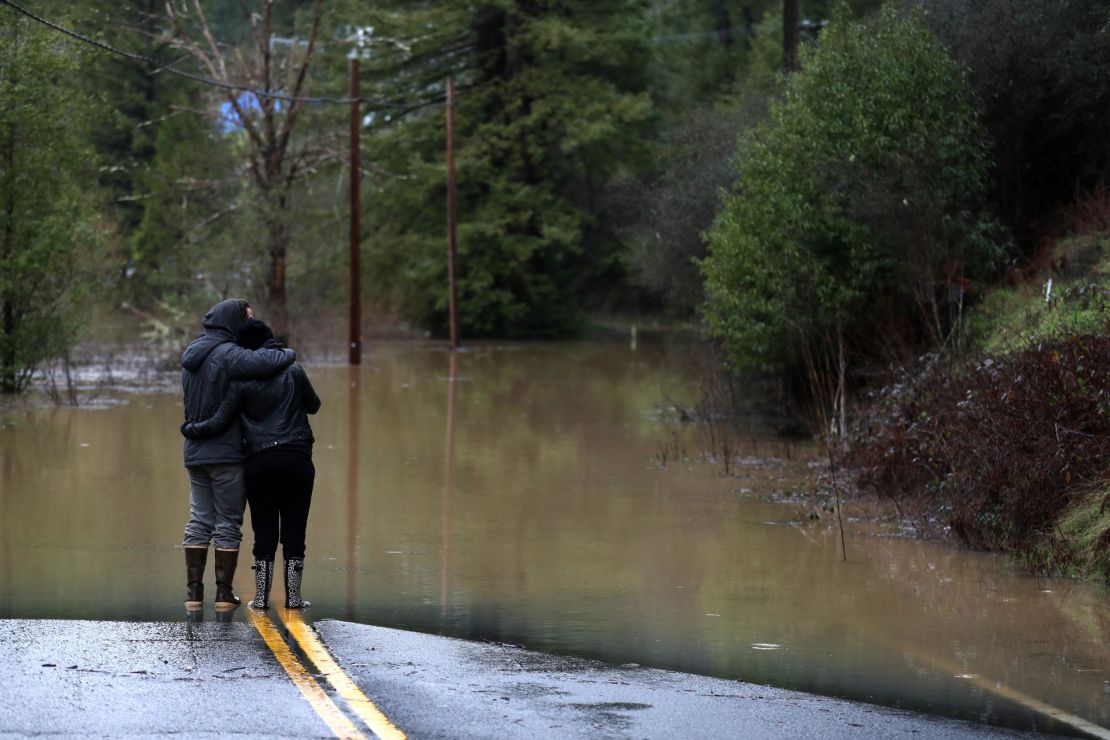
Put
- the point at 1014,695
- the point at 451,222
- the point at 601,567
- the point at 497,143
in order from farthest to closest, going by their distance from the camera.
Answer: the point at 497,143 < the point at 451,222 < the point at 601,567 < the point at 1014,695

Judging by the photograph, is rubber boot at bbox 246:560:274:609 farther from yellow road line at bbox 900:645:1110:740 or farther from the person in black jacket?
yellow road line at bbox 900:645:1110:740

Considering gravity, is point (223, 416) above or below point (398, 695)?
above

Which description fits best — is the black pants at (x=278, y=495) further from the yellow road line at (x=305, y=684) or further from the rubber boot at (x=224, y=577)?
the yellow road line at (x=305, y=684)

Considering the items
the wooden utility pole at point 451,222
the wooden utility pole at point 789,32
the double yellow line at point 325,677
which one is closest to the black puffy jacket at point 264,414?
the double yellow line at point 325,677

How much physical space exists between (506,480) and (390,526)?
3.67 meters

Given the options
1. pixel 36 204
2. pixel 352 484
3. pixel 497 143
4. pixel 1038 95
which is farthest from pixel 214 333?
pixel 497 143

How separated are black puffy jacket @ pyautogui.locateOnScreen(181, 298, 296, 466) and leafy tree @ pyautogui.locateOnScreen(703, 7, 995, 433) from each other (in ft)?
36.8

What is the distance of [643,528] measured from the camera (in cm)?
1491

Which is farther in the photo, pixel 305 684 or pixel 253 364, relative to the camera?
pixel 253 364

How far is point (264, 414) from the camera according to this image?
10.3 metres

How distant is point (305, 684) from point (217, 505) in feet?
8.55

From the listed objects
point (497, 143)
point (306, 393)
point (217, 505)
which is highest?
point (497, 143)

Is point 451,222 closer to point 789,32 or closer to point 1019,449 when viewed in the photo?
point 789,32

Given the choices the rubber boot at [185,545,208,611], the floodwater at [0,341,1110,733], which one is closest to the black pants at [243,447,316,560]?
the rubber boot at [185,545,208,611]
